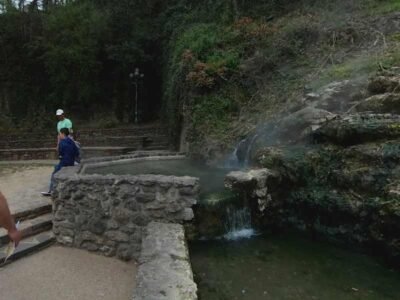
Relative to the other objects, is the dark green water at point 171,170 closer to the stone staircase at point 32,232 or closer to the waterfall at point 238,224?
the waterfall at point 238,224

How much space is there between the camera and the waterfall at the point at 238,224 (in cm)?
535

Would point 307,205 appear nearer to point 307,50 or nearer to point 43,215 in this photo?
point 43,215

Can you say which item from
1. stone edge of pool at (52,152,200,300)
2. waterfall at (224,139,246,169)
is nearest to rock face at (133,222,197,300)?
stone edge of pool at (52,152,200,300)

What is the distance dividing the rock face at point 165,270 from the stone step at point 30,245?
2280mm

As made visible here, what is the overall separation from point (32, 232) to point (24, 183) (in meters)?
3.50

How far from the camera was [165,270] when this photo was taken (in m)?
3.18

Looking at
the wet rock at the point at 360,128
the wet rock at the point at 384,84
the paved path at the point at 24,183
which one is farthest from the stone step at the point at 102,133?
the wet rock at the point at 360,128

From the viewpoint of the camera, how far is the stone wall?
4949mm

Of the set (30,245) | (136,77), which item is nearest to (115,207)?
(30,245)

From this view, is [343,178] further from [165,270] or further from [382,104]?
[165,270]

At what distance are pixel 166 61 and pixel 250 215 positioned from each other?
38.1ft

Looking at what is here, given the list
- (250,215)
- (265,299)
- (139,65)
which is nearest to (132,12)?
(139,65)

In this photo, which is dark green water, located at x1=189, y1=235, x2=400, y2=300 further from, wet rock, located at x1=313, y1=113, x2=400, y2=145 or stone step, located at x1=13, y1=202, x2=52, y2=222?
stone step, located at x1=13, y1=202, x2=52, y2=222

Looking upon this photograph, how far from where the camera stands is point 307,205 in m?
5.53
